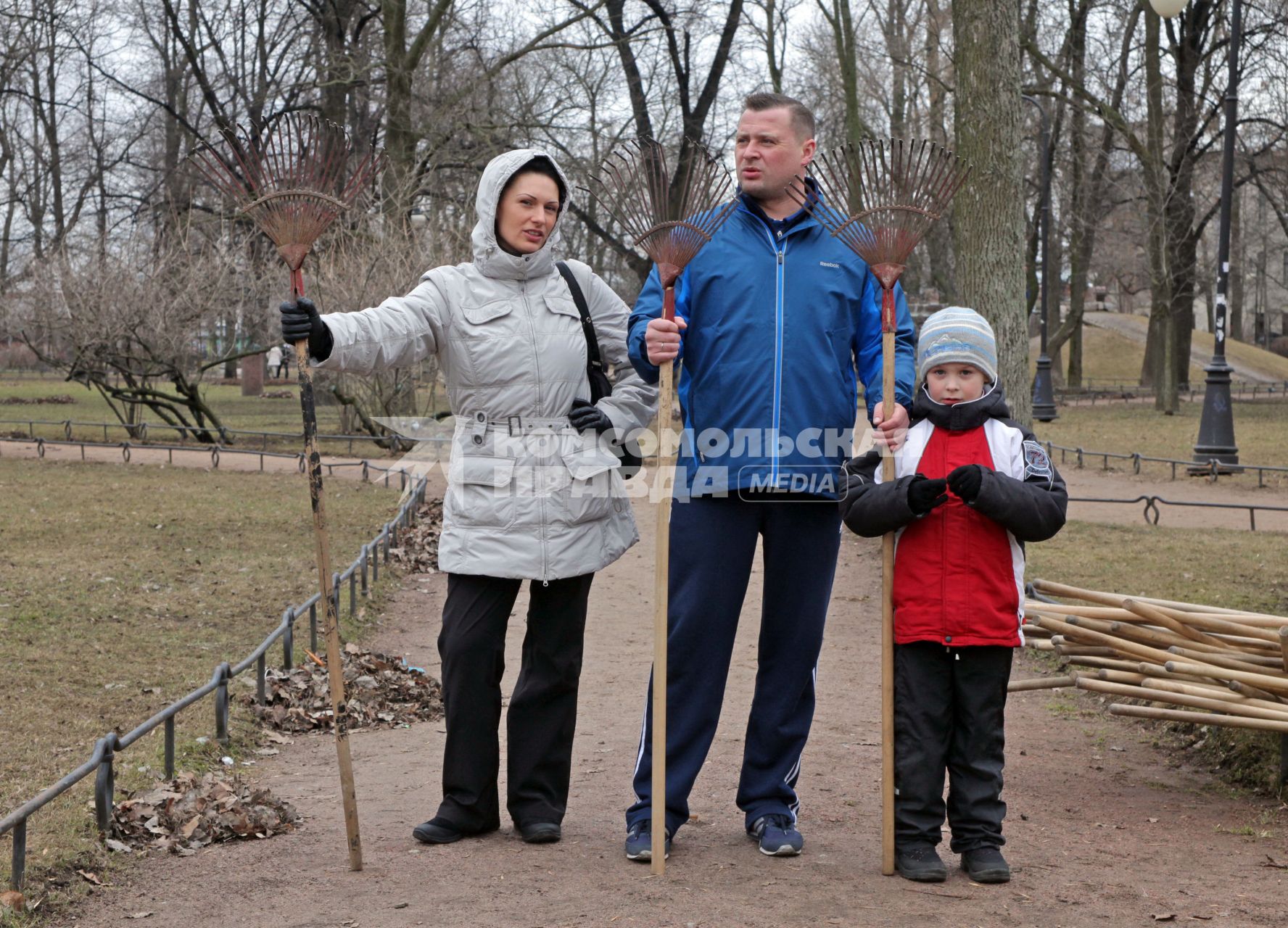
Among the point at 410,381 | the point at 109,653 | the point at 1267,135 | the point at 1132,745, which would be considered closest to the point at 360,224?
the point at 410,381

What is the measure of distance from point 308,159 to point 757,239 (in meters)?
1.37

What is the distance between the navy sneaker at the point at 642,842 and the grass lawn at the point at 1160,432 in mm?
14354

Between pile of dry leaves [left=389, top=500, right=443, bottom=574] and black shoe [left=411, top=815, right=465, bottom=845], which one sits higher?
pile of dry leaves [left=389, top=500, right=443, bottom=574]

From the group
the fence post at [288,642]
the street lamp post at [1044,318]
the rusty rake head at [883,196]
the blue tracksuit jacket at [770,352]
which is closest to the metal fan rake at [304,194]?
the blue tracksuit jacket at [770,352]

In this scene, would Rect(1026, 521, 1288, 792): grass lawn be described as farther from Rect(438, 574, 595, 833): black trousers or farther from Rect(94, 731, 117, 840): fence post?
Rect(94, 731, 117, 840): fence post

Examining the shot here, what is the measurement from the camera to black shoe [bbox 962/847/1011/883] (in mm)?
3736

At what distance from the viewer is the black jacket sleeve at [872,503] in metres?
3.76

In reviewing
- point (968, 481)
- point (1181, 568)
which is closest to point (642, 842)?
point (968, 481)

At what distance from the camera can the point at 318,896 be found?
3.78 meters

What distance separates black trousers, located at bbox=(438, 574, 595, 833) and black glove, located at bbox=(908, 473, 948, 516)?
1.08 metres

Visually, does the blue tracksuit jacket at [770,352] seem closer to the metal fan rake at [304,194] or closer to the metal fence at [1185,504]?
the metal fan rake at [304,194]

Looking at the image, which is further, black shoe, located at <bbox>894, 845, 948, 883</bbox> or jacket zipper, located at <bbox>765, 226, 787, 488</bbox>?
jacket zipper, located at <bbox>765, 226, 787, 488</bbox>

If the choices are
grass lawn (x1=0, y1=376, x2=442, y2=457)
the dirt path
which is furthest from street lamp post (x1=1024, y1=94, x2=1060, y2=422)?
the dirt path

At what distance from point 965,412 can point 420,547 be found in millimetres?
8687
